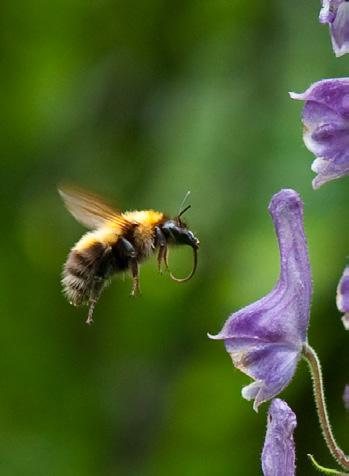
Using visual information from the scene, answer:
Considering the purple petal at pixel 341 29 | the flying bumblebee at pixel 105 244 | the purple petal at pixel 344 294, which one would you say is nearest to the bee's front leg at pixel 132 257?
the flying bumblebee at pixel 105 244

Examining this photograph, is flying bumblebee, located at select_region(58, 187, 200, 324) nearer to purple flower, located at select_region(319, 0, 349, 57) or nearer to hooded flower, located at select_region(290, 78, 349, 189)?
hooded flower, located at select_region(290, 78, 349, 189)

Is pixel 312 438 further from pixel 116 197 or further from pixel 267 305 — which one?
pixel 267 305

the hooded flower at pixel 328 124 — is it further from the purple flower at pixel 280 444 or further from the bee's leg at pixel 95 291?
the bee's leg at pixel 95 291

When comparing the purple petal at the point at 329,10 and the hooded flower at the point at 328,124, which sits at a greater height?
the purple petal at the point at 329,10

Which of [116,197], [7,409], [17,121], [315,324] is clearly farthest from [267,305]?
[17,121]

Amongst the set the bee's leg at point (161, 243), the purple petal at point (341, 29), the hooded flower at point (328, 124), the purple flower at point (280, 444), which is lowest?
the purple flower at point (280, 444)

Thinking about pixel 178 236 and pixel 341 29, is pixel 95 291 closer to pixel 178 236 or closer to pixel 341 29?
pixel 178 236
